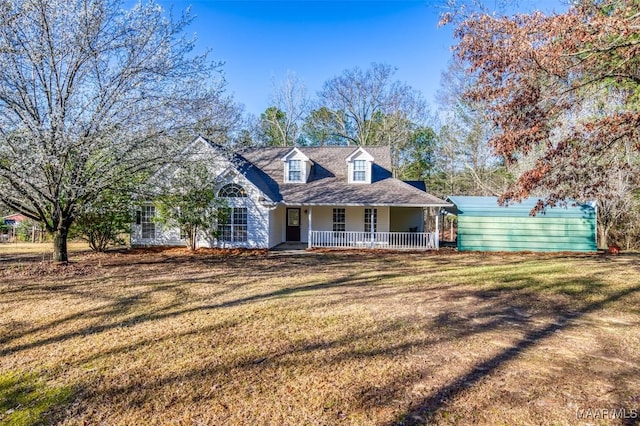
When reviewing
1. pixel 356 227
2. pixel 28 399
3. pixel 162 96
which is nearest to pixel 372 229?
pixel 356 227

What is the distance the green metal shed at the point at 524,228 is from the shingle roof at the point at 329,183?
2.18 meters

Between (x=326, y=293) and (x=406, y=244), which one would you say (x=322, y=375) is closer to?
(x=326, y=293)

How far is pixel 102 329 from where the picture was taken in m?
5.18

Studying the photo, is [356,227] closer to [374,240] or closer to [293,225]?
[374,240]

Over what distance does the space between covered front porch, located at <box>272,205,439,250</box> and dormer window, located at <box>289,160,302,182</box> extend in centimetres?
Result: 156

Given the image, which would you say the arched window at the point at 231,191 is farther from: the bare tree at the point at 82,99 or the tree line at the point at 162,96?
the bare tree at the point at 82,99

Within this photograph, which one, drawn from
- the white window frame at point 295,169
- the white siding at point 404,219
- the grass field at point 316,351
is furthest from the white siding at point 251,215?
the white siding at point 404,219

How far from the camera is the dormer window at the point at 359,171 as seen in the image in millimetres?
18250

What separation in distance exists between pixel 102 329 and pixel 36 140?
15.5 ft

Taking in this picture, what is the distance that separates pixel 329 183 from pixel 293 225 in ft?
9.76

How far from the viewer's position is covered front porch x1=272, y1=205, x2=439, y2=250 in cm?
1669

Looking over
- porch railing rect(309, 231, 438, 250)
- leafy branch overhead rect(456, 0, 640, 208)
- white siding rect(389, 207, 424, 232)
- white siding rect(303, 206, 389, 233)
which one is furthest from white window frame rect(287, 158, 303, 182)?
leafy branch overhead rect(456, 0, 640, 208)

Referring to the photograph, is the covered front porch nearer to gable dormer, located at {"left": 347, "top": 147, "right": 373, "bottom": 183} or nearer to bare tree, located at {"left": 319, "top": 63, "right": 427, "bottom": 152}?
gable dormer, located at {"left": 347, "top": 147, "right": 373, "bottom": 183}

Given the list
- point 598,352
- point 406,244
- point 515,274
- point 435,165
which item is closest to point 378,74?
point 435,165
